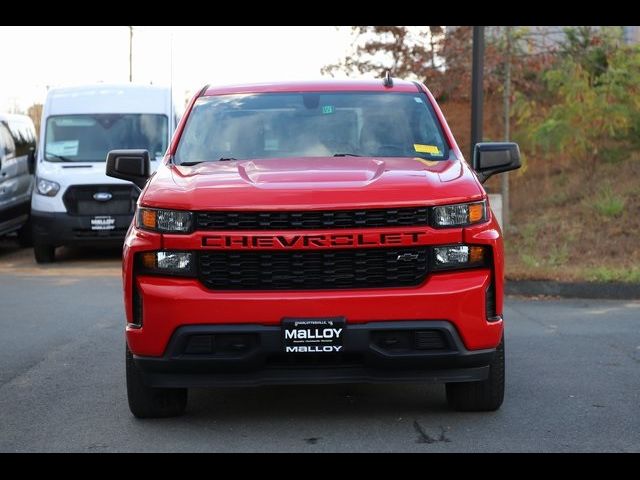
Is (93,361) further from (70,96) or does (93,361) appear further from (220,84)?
(70,96)

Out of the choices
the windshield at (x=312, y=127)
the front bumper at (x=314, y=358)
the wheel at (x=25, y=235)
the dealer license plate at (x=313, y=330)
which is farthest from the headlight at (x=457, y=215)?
→ the wheel at (x=25, y=235)

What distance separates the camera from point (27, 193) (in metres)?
19.0

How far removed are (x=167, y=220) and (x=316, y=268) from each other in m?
0.80

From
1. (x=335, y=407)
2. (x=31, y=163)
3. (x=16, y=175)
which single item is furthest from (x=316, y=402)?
(x=31, y=163)

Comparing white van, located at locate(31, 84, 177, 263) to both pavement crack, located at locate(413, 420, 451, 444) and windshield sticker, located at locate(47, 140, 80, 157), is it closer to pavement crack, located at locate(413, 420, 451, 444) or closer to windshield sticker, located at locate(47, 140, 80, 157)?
windshield sticker, located at locate(47, 140, 80, 157)

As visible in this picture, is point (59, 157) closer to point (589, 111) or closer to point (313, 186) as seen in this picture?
point (589, 111)

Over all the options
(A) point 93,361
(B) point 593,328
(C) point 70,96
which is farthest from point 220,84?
(C) point 70,96

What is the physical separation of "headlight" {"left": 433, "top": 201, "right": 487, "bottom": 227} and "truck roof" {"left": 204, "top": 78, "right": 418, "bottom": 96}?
176 cm

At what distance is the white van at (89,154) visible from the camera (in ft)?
53.7

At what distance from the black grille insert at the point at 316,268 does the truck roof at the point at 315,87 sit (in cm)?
194

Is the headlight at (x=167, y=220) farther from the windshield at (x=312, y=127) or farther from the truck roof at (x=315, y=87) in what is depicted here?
the truck roof at (x=315, y=87)

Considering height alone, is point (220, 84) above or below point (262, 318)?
above

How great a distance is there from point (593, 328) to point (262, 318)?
15.8 ft

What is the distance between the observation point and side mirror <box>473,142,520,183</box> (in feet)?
23.4
